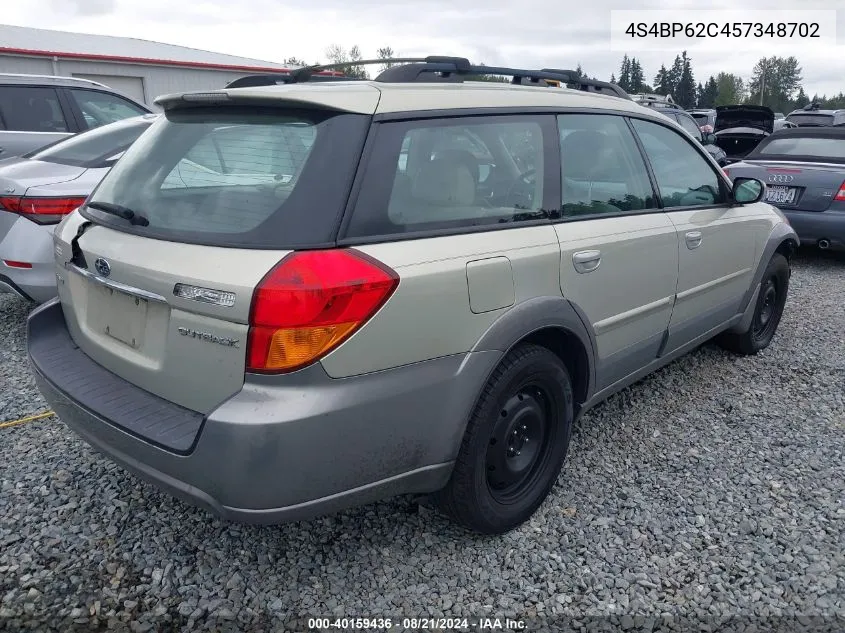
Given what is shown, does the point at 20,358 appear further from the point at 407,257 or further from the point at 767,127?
the point at 767,127

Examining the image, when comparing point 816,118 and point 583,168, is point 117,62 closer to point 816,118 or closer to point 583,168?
point 816,118

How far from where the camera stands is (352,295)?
6.67 feet

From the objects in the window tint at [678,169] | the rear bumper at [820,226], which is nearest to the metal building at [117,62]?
the rear bumper at [820,226]

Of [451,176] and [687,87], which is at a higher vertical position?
[687,87]

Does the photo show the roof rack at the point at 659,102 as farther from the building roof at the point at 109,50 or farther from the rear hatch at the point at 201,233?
the building roof at the point at 109,50

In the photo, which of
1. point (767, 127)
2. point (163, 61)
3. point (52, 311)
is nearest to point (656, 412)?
point (52, 311)

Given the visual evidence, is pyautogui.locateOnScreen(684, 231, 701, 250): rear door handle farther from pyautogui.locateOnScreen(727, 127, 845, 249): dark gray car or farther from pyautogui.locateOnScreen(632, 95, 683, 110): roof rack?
pyautogui.locateOnScreen(632, 95, 683, 110): roof rack

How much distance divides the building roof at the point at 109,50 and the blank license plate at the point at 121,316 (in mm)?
19593

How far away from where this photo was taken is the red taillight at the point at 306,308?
1.96 m

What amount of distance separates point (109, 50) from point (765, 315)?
2281 cm

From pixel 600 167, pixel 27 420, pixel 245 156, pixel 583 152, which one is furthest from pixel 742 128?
pixel 27 420

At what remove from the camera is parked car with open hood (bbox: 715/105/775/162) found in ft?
48.6

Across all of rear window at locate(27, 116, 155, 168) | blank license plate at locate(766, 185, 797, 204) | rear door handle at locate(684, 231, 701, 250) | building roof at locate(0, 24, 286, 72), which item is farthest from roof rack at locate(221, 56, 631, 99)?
building roof at locate(0, 24, 286, 72)

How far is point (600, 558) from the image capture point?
8.64ft
